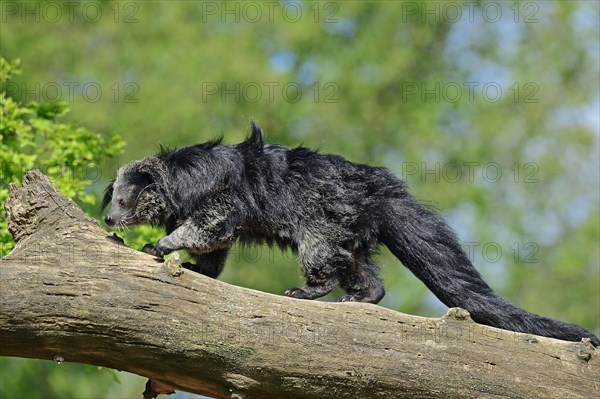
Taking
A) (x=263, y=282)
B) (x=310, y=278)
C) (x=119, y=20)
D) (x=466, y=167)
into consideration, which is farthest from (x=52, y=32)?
(x=310, y=278)

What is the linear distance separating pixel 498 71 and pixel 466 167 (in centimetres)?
342

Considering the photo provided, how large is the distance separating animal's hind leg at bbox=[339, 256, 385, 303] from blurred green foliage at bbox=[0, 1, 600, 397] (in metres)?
9.72

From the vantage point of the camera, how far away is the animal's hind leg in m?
7.78

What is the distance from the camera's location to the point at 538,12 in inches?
907

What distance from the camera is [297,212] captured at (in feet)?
25.3

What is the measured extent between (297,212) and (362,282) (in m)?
0.83

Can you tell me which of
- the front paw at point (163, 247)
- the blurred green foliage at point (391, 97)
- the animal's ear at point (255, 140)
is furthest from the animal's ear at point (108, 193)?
the blurred green foliage at point (391, 97)

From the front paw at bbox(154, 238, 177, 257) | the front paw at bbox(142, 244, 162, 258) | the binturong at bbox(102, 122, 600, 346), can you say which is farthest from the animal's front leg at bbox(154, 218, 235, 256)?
the front paw at bbox(142, 244, 162, 258)

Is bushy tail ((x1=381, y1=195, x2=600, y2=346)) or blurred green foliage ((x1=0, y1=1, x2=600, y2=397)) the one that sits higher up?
blurred green foliage ((x1=0, y1=1, x2=600, y2=397))

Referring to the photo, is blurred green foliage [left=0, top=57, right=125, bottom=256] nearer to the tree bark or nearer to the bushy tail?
the tree bark

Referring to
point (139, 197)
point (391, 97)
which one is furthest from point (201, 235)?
point (391, 97)

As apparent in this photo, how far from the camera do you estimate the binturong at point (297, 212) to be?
7.46m

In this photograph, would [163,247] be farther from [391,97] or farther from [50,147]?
[391,97]

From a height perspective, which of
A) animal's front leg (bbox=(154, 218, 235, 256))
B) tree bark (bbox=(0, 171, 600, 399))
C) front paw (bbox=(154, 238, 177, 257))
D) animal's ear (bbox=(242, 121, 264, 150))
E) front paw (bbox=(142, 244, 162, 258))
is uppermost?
animal's ear (bbox=(242, 121, 264, 150))
